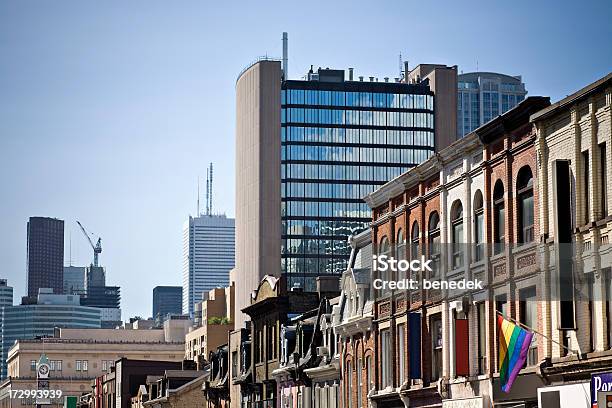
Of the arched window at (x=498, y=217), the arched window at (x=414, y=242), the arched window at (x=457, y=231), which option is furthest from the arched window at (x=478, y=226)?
the arched window at (x=414, y=242)

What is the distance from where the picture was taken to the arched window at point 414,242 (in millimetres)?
57344

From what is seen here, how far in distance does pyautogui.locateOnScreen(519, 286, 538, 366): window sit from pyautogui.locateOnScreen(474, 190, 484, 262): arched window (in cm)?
411

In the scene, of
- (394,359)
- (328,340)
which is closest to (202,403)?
(328,340)

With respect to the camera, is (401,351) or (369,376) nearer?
(401,351)

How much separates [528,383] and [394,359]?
14828 mm

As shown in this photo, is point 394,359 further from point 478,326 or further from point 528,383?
point 528,383

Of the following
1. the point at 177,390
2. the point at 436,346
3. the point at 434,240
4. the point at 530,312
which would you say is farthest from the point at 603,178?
the point at 177,390

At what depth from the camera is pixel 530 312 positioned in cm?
4566

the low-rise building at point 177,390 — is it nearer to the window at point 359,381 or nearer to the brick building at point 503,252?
the window at point 359,381

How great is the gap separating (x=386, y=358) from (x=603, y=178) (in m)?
22.3

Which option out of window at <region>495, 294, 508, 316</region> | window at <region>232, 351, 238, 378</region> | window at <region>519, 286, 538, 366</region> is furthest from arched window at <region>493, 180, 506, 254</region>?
window at <region>232, 351, 238, 378</region>

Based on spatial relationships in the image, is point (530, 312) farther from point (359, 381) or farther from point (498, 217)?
point (359, 381)

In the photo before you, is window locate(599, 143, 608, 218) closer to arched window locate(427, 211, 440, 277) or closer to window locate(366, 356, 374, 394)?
arched window locate(427, 211, 440, 277)

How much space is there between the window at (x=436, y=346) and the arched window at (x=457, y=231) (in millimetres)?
3238
